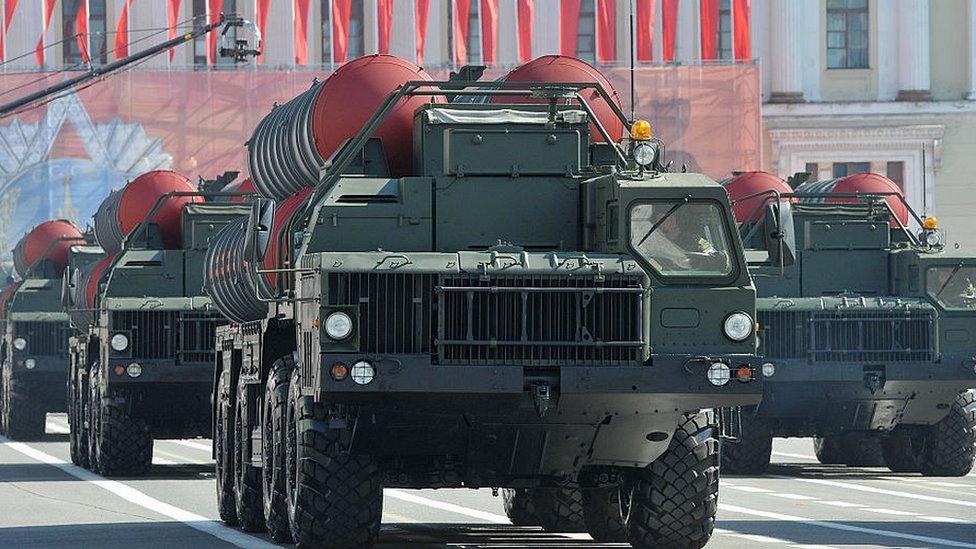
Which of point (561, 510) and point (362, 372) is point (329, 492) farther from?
point (561, 510)

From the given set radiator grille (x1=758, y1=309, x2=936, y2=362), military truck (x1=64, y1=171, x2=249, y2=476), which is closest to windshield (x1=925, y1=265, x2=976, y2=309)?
radiator grille (x1=758, y1=309, x2=936, y2=362)

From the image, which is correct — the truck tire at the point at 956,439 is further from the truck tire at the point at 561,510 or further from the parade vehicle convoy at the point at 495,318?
the parade vehicle convoy at the point at 495,318

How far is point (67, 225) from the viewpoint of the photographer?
45781 mm

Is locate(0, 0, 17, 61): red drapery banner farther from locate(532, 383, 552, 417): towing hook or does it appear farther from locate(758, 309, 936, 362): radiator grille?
locate(532, 383, 552, 417): towing hook

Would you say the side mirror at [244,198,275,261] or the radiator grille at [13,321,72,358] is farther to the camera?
the radiator grille at [13,321,72,358]

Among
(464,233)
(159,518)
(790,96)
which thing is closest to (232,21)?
(159,518)

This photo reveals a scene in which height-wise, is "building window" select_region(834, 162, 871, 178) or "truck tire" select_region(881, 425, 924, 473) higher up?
"building window" select_region(834, 162, 871, 178)

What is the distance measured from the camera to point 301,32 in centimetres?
7250

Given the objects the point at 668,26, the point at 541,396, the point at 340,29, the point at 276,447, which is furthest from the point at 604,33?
the point at 541,396

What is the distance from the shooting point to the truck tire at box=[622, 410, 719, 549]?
1548cm

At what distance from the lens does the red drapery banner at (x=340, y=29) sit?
70938mm

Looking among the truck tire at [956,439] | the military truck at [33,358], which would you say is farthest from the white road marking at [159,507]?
the truck tire at [956,439]

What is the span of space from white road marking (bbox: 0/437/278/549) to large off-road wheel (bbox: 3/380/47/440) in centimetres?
482

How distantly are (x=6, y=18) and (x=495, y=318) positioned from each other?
5933 cm
